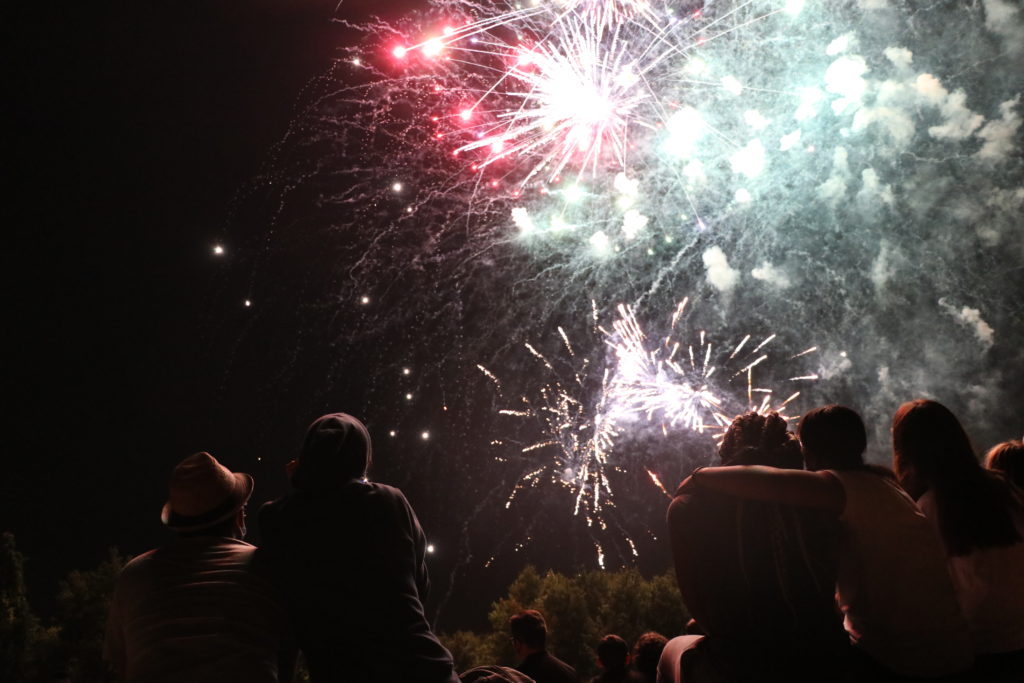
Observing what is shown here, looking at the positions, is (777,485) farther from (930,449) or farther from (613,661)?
(613,661)

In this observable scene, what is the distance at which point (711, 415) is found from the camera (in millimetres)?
15055

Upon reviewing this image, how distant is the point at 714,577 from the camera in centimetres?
276

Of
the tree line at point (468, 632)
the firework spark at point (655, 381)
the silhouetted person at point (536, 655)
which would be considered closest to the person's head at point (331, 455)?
the silhouetted person at point (536, 655)

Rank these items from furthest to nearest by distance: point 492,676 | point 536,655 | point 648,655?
point 648,655, point 536,655, point 492,676

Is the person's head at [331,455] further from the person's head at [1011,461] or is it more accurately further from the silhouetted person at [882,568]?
the person's head at [1011,461]

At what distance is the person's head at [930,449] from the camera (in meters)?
3.16

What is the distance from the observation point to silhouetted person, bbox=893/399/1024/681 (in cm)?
299

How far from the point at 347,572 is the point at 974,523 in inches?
108

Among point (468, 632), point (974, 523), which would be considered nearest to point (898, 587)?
point (974, 523)

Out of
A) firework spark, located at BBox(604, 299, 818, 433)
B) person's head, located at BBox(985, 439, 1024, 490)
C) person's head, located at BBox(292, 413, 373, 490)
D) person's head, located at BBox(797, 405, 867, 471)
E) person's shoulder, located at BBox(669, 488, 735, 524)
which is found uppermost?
firework spark, located at BBox(604, 299, 818, 433)

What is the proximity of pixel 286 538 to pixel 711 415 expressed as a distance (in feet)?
43.9

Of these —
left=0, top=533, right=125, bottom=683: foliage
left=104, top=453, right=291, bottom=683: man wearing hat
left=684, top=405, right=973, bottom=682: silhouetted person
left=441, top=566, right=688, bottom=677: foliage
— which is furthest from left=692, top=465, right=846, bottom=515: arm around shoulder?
left=441, top=566, right=688, bottom=677: foliage

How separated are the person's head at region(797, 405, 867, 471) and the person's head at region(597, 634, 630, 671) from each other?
10.7 feet

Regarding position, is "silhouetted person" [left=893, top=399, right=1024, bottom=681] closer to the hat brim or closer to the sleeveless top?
the sleeveless top
